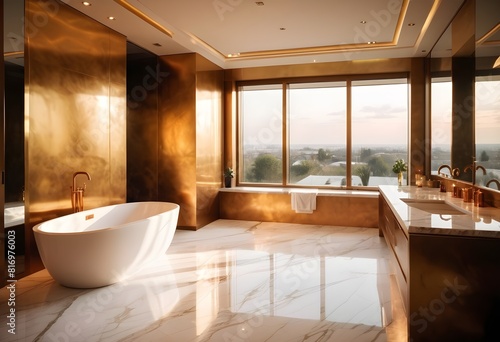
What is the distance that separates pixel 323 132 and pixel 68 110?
389cm

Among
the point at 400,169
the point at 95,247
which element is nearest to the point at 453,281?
the point at 95,247

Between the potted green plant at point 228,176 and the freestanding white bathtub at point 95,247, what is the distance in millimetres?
2550

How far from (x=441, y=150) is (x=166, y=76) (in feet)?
12.5

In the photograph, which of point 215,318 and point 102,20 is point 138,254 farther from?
point 102,20

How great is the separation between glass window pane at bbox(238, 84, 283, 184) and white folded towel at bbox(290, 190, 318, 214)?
746 mm

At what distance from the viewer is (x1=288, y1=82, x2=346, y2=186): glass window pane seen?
19.3 ft

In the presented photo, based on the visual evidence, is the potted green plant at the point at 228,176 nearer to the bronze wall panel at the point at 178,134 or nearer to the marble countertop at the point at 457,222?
the bronze wall panel at the point at 178,134

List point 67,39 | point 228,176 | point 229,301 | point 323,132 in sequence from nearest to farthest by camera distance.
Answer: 1. point 229,301
2. point 67,39
3. point 323,132
4. point 228,176

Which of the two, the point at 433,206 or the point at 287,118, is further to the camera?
the point at 287,118

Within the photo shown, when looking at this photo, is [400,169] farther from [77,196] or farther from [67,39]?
[67,39]

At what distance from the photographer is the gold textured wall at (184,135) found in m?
5.11

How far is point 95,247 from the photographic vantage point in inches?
109

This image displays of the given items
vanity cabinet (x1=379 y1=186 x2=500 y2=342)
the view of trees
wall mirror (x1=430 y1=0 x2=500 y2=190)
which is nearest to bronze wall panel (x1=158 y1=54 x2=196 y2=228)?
the view of trees

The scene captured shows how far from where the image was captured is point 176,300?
279 centimetres
